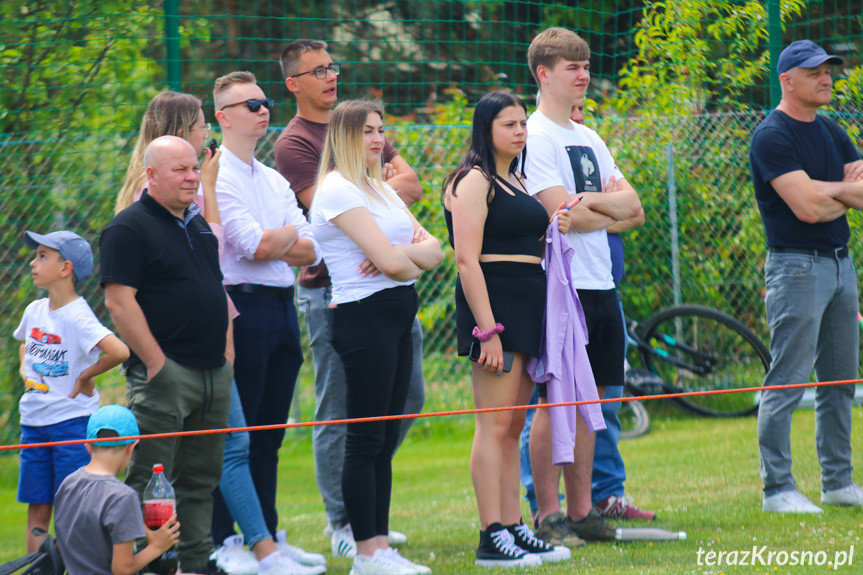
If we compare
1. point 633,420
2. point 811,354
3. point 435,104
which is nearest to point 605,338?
point 811,354

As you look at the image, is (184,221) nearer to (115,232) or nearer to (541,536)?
(115,232)

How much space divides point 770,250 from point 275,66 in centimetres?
758

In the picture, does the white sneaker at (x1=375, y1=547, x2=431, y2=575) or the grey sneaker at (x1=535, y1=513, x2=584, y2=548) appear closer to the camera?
the white sneaker at (x1=375, y1=547, x2=431, y2=575)

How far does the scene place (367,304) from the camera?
3957 millimetres

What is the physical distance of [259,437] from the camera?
438 cm

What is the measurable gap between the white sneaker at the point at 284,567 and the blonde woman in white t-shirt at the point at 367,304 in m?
0.21

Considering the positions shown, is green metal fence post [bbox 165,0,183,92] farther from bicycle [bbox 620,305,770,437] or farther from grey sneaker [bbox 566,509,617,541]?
bicycle [bbox 620,305,770,437]

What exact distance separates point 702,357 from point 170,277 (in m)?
4.96

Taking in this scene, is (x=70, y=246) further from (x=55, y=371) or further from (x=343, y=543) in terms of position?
(x=343, y=543)

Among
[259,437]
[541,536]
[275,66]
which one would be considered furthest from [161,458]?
[275,66]

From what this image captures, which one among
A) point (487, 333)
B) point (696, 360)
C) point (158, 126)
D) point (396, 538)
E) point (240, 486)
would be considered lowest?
point (696, 360)

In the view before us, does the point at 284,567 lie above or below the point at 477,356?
below

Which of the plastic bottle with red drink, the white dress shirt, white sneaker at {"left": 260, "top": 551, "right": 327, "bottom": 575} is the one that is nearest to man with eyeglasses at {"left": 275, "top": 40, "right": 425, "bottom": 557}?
the white dress shirt

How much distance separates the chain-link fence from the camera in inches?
235
